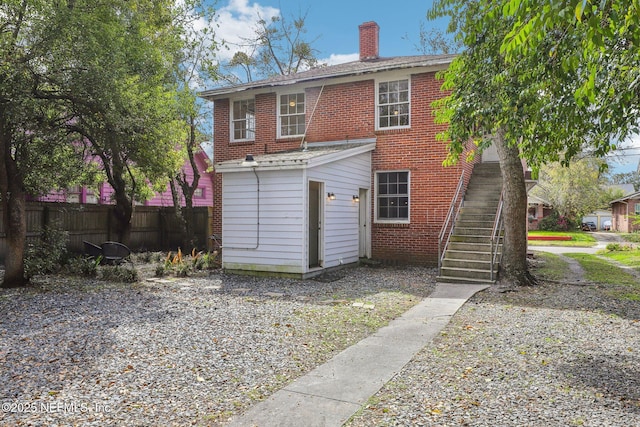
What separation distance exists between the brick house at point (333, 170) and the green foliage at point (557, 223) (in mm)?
24164

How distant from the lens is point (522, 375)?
4105mm

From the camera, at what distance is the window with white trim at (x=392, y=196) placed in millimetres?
12453

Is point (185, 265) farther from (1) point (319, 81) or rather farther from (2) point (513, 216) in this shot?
(2) point (513, 216)

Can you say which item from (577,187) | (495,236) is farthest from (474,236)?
(577,187)

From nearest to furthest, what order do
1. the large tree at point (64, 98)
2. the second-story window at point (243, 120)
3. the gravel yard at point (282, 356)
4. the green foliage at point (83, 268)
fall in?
1. the gravel yard at point (282, 356)
2. the large tree at point (64, 98)
3. the green foliage at point (83, 268)
4. the second-story window at point (243, 120)

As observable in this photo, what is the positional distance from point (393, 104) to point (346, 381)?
10.0 metres

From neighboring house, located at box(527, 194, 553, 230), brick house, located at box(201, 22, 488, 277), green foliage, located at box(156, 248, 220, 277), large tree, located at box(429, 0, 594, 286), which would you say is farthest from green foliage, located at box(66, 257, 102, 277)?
neighboring house, located at box(527, 194, 553, 230)

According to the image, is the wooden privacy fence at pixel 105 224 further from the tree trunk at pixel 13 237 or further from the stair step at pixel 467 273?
the stair step at pixel 467 273

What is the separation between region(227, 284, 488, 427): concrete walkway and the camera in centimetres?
323

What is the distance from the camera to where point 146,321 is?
6.08 meters

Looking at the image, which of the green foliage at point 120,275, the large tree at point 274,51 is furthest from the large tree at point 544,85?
the large tree at point 274,51

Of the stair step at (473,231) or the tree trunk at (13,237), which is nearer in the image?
the tree trunk at (13,237)

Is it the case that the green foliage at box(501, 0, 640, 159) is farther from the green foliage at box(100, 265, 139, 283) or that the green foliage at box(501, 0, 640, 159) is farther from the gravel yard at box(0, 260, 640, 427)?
the green foliage at box(100, 265, 139, 283)

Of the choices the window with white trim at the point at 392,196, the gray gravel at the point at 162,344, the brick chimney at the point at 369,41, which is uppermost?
the brick chimney at the point at 369,41
